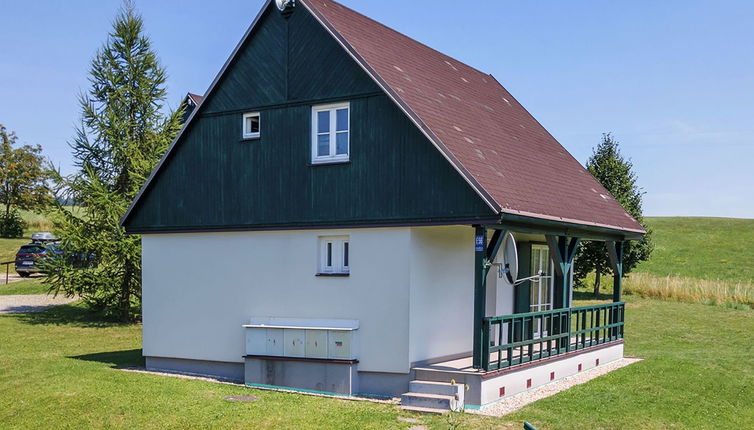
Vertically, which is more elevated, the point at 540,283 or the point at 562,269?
the point at 562,269

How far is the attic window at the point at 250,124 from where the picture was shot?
17781 millimetres

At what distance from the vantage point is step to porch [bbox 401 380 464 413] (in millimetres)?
13827

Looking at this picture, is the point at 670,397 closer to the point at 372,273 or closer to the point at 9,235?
the point at 372,273

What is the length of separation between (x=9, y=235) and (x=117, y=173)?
38.8m

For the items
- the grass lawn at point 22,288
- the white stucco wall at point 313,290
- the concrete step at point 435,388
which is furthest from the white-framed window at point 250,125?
the grass lawn at point 22,288

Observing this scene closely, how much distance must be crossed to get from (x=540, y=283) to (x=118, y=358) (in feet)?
34.7

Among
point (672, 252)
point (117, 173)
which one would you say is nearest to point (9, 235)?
point (117, 173)

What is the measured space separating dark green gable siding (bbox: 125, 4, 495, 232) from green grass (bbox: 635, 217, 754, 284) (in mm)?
38144

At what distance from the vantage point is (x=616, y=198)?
1484 inches

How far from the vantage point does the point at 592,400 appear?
48.9 feet

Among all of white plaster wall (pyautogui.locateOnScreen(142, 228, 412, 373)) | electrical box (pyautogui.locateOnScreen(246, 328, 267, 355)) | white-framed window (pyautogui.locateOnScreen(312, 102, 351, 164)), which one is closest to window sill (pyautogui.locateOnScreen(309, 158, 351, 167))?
white-framed window (pyautogui.locateOnScreen(312, 102, 351, 164))

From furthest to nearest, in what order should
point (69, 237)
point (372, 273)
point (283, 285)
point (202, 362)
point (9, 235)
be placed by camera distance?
point (9, 235) < point (69, 237) < point (202, 362) < point (283, 285) < point (372, 273)

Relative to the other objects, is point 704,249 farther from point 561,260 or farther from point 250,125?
point 250,125

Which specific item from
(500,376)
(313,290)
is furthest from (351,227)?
(500,376)
